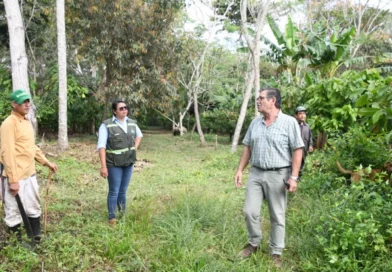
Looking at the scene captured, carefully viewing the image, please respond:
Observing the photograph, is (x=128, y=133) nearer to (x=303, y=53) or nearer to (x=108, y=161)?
(x=108, y=161)

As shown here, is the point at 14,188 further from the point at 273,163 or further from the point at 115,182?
the point at 273,163

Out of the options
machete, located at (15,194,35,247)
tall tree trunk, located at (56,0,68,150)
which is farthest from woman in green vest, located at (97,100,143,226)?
tall tree trunk, located at (56,0,68,150)

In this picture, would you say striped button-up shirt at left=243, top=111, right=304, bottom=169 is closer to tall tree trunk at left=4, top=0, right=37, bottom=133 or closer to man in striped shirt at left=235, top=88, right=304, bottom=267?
man in striped shirt at left=235, top=88, right=304, bottom=267

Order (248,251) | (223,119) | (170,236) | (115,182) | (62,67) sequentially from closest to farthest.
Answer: (248,251) < (170,236) < (115,182) < (62,67) < (223,119)

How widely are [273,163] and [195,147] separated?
14.0 metres

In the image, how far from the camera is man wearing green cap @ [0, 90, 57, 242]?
332 cm

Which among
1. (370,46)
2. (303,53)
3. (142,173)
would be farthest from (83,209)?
(370,46)

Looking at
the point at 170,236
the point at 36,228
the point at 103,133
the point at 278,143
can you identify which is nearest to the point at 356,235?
the point at 278,143

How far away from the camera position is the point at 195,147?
1745cm

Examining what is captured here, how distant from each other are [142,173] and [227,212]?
14.9ft

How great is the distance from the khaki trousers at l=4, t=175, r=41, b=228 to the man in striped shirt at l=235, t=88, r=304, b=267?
2.22 meters

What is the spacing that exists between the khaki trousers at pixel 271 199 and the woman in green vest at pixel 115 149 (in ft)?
5.29

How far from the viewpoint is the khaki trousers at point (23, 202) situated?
137 inches

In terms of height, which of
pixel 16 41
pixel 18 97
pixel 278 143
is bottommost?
pixel 278 143
